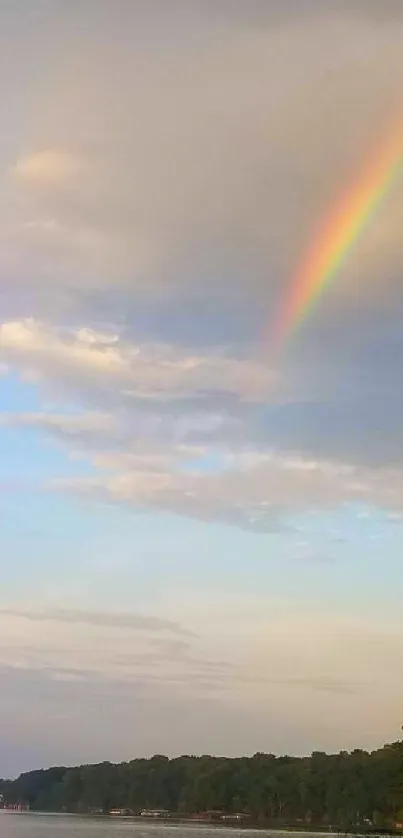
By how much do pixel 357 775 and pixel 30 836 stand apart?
5662 centimetres

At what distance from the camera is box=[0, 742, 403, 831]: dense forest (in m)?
141

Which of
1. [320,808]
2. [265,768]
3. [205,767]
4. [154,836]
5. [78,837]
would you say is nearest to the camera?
[78,837]

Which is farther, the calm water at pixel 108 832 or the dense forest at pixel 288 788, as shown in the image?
the dense forest at pixel 288 788

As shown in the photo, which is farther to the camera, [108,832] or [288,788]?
[288,788]

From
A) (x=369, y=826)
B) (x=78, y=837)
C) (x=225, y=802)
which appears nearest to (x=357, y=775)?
(x=369, y=826)

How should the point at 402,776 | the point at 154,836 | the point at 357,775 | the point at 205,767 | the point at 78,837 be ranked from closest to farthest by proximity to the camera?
the point at 78,837 < the point at 154,836 < the point at 402,776 < the point at 357,775 < the point at 205,767

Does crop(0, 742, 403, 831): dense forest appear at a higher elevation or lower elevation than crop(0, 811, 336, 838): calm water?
higher

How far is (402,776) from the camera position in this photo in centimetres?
13062

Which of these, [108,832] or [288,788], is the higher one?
[288,788]

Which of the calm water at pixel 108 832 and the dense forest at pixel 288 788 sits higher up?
the dense forest at pixel 288 788

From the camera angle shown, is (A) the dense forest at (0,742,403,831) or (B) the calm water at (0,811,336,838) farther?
(A) the dense forest at (0,742,403,831)

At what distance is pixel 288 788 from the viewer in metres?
162

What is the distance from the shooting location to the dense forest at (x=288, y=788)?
463 feet

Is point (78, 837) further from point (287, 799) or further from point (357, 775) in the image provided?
point (287, 799)
